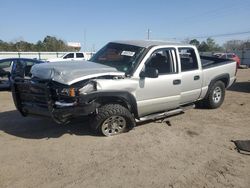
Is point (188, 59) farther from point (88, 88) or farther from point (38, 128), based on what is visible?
point (38, 128)

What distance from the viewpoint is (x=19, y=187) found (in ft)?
13.4

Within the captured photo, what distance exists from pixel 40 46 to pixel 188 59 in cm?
5813

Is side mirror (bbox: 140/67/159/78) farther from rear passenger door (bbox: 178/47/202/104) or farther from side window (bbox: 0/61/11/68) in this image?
side window (bbox: 0/61/11/68)

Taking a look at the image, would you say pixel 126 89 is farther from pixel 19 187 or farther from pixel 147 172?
pixel 19 187

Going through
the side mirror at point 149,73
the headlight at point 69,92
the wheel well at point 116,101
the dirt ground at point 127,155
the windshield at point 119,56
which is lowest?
the dirt ground at point 127,155

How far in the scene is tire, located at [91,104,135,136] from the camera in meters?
5.87

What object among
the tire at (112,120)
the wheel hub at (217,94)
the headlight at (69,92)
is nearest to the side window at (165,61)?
the tire at (112,120)

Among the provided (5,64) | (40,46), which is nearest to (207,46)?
(40,46)

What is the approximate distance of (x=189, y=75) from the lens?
7.49m

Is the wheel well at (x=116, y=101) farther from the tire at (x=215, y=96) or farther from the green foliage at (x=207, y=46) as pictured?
the green foliage at (x=207, y=46)

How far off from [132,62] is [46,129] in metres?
2.26

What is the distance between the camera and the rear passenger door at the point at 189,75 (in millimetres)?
7414

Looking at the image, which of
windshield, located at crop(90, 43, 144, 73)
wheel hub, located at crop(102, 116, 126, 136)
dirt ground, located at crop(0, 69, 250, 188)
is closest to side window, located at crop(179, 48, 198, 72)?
dirt ground, located at crop(0, 69, 250, 188)

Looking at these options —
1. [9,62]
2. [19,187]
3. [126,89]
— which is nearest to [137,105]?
[126,89]
